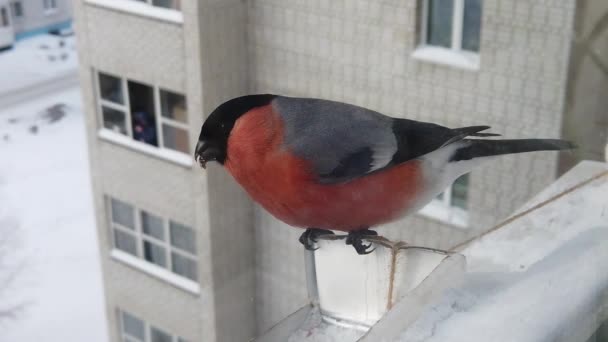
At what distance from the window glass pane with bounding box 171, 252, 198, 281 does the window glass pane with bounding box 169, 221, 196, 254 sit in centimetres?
2

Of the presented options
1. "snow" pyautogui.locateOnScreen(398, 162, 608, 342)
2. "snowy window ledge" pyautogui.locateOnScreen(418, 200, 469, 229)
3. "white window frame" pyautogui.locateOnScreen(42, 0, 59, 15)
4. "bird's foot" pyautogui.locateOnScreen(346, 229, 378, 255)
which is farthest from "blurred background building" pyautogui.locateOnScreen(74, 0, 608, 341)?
"white window frame" pyautogui.locateOnScreen(42, 0, 59, 15)

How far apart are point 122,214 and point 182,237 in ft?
0.46

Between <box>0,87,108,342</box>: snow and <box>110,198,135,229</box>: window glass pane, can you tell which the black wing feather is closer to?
<box>110,198,135,229</box>: window glass pane

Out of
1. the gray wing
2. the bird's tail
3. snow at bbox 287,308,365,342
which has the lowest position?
snow at bbox 287,308,365,342

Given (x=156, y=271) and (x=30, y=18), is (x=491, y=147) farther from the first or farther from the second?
(x=30, y=18)

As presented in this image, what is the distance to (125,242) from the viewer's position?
4.75ft

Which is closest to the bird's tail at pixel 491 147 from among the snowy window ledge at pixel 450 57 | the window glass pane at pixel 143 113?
the snowy window ledge at pixel 450 57

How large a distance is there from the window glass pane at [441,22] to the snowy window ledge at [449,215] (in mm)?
210

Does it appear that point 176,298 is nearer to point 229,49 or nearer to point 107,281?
point 107,281

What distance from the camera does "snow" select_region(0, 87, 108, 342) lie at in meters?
1.60

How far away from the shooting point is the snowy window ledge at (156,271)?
1330 mm

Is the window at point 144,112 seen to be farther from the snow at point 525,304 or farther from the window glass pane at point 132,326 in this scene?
the snow at point 525,304

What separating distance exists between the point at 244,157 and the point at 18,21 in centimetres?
148

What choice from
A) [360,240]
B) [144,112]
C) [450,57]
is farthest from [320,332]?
[144,112]
